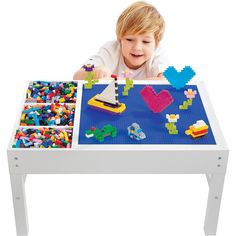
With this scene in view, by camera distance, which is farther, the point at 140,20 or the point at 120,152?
the point at 140,20

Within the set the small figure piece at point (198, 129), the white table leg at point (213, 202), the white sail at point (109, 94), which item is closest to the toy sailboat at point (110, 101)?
the white sail at point (109, 94)

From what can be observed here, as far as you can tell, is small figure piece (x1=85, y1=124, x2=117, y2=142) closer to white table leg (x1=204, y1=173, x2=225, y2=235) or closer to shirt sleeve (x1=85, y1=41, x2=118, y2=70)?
white table leg (x1=204, y1=173, x2=225, y2=235)

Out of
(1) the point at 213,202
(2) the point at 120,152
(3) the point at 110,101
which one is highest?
(3) the point at 110,101

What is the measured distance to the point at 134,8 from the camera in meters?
4.24

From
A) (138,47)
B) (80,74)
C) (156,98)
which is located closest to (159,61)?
(138,47)

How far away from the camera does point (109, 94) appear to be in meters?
3.62

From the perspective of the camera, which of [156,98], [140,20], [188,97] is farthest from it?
[140,20]

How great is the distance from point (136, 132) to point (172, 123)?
22 cm

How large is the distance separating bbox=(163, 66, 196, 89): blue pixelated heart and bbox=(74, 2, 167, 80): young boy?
0.45 meters

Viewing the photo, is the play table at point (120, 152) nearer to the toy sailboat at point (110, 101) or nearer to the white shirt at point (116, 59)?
the toy sailboat at point (110, 101)

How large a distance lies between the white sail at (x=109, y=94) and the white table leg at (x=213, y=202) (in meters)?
0.74

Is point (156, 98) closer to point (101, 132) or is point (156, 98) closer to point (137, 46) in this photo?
point (101, 132)

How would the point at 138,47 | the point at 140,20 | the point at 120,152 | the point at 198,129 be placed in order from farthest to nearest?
the point at 138,47 → the point at 140,20 → the point at 198,129 → the point at 120,152

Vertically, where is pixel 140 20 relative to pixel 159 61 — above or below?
above
